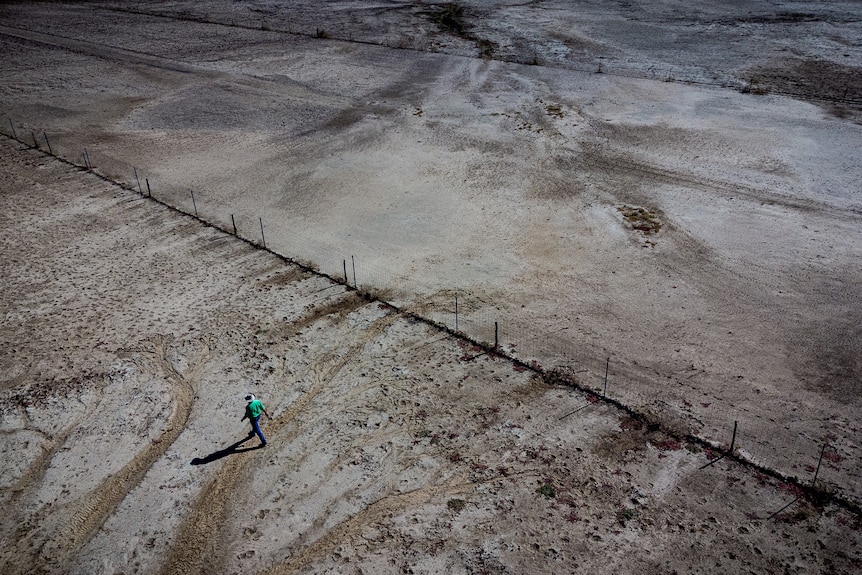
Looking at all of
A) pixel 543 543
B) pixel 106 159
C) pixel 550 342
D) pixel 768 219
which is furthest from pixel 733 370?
pixel 106 159

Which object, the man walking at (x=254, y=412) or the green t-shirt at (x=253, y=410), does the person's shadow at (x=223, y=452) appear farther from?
the green t-shirt at (x=253, y=410)

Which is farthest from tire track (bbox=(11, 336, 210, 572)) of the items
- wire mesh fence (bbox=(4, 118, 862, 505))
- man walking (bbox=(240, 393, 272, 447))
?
wire mesh fence (bbox=(4, 118, 862, 505))

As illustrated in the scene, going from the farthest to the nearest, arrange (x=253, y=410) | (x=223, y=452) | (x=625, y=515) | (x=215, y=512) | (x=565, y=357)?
(x=565, y=357), (x=223, y=452), (x=253, y=410), (x=215, y=512), (x=625, y=515)

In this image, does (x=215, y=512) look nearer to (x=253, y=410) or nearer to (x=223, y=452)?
(x=223, y=452)

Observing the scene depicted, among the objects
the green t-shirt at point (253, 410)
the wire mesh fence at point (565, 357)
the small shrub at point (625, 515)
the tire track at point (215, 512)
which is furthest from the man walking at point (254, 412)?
the small shrub at point (625, 515)

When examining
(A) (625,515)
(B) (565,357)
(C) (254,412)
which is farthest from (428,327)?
(A) (625,515)
